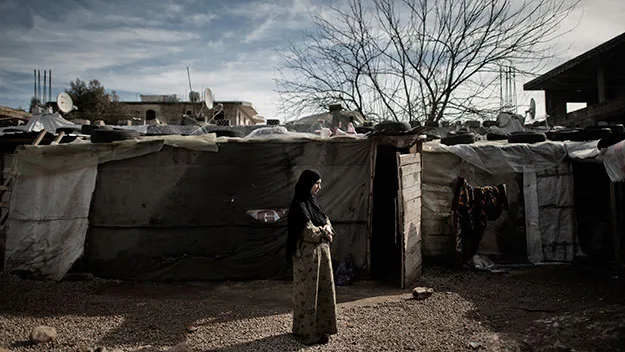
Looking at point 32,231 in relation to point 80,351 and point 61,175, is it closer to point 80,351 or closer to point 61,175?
point 61,175

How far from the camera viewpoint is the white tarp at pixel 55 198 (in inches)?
267

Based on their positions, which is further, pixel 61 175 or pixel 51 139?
pixel 51 139

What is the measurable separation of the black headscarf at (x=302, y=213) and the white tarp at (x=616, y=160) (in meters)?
4.32

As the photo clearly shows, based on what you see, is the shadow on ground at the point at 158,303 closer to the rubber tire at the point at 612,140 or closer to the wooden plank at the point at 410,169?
the wooden plank at the point at 410,169

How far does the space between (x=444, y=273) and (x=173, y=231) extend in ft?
14.6

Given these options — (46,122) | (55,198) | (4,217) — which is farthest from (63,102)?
(55,198)

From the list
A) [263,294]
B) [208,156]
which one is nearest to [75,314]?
[263,294]

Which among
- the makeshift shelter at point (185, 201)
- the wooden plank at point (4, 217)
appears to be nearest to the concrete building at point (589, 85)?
the makeshift shelter at point (185, 201)

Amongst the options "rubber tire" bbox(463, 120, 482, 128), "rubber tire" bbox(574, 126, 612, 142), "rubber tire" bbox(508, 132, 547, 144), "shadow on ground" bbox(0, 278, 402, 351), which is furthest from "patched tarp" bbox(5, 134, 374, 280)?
"rubber tire" bbox(463, 120, 482, 128)

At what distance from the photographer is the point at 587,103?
680 inches

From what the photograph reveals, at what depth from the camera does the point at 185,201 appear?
6.96 meters

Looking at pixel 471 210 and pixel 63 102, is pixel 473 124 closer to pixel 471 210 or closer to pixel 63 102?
pixel 471 210

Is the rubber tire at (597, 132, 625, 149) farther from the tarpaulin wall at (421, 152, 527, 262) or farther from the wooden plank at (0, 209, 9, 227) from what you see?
the wooden plank at (0, 209, 9, 227)

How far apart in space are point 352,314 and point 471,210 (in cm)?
322
